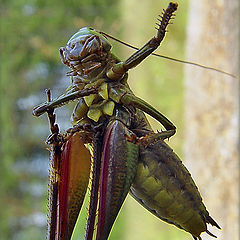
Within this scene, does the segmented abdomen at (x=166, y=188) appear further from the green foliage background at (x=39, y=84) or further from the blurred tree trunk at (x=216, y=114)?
the green foliage background at (x=39, y=84)

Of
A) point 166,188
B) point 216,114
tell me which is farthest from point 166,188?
point 216,114

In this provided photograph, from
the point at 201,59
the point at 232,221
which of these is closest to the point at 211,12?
the point at 201,59

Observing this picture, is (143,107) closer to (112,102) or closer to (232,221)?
(112,102)

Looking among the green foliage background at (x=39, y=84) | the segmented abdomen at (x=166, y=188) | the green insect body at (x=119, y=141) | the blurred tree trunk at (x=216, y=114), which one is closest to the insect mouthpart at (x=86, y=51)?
the green insect body at (x=119, y=141)

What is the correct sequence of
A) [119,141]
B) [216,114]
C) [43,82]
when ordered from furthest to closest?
1. [43,82]
2. [216,114]
3. [119,141]

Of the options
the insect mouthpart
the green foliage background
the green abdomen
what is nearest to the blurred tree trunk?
the green foliage background

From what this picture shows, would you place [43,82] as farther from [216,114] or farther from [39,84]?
[216,114]
